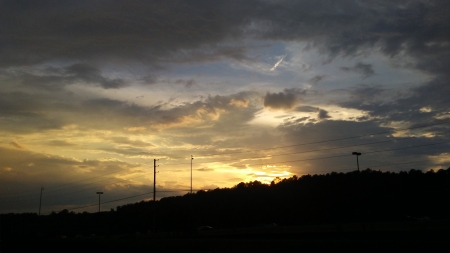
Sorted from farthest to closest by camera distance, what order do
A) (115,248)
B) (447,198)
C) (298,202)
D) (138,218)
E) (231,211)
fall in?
(138,218), (231,211), (298,202), (447,198), (115,248)

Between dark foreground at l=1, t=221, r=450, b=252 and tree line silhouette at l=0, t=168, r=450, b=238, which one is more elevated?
tree line silhouette at l=0, t=168, r=450, b=238

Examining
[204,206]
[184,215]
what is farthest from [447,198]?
[204,206]

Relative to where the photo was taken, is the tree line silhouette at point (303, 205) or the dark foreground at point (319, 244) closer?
the dark foreground at point (319, 244)

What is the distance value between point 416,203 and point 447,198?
6070 millimetres

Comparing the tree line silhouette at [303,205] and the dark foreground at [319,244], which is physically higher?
the tree line silhouette at [303,205]

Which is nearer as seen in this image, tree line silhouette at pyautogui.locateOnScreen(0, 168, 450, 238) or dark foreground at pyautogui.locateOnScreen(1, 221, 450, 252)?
dark foreground at pyautogui.locateOnScreen(1, 221, 450, 252)

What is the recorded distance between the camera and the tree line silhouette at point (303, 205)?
9169 centimetres

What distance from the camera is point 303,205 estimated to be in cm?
11394

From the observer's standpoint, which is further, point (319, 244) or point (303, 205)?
point (303, 205)

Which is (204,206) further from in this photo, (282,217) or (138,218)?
(282,217)

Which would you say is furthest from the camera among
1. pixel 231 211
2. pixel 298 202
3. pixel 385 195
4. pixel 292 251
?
pixel 231 211

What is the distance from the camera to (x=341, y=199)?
10888 centimetres

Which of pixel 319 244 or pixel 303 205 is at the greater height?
pixel 303 205

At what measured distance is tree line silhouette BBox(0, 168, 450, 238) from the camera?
91.7 m
